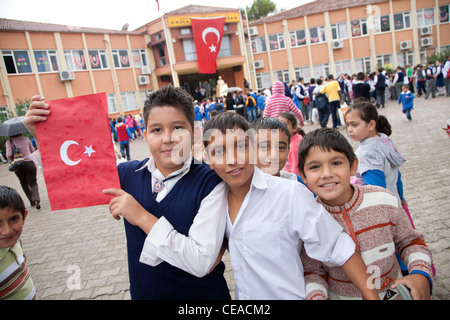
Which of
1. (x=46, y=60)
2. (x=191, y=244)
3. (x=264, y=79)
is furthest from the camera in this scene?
(x=264, y=79)

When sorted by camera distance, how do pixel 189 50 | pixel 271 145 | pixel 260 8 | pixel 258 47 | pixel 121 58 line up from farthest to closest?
1. pixel 260 8
2. pixel 258 47
3. pixel 189 50
4. pixel 121 58
5. pixel 271 145

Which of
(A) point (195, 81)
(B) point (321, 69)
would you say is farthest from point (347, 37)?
(A) point (195, 81)

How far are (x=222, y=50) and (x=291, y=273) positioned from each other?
2776cm

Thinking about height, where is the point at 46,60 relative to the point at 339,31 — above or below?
A: above

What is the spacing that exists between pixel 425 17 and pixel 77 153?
3617 cm

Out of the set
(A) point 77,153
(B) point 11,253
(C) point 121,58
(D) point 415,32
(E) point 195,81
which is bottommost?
(B) point 11,253

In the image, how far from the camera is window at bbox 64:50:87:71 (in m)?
22.5

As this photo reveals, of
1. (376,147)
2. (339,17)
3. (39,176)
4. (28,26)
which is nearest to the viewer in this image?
(376,147)

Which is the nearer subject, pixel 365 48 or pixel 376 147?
pixel 376 147

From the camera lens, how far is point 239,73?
91.9 ft

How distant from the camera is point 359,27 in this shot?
27.7m

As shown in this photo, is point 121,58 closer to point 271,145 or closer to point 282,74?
point 282,74

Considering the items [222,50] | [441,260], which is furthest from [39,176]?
[222,50]
